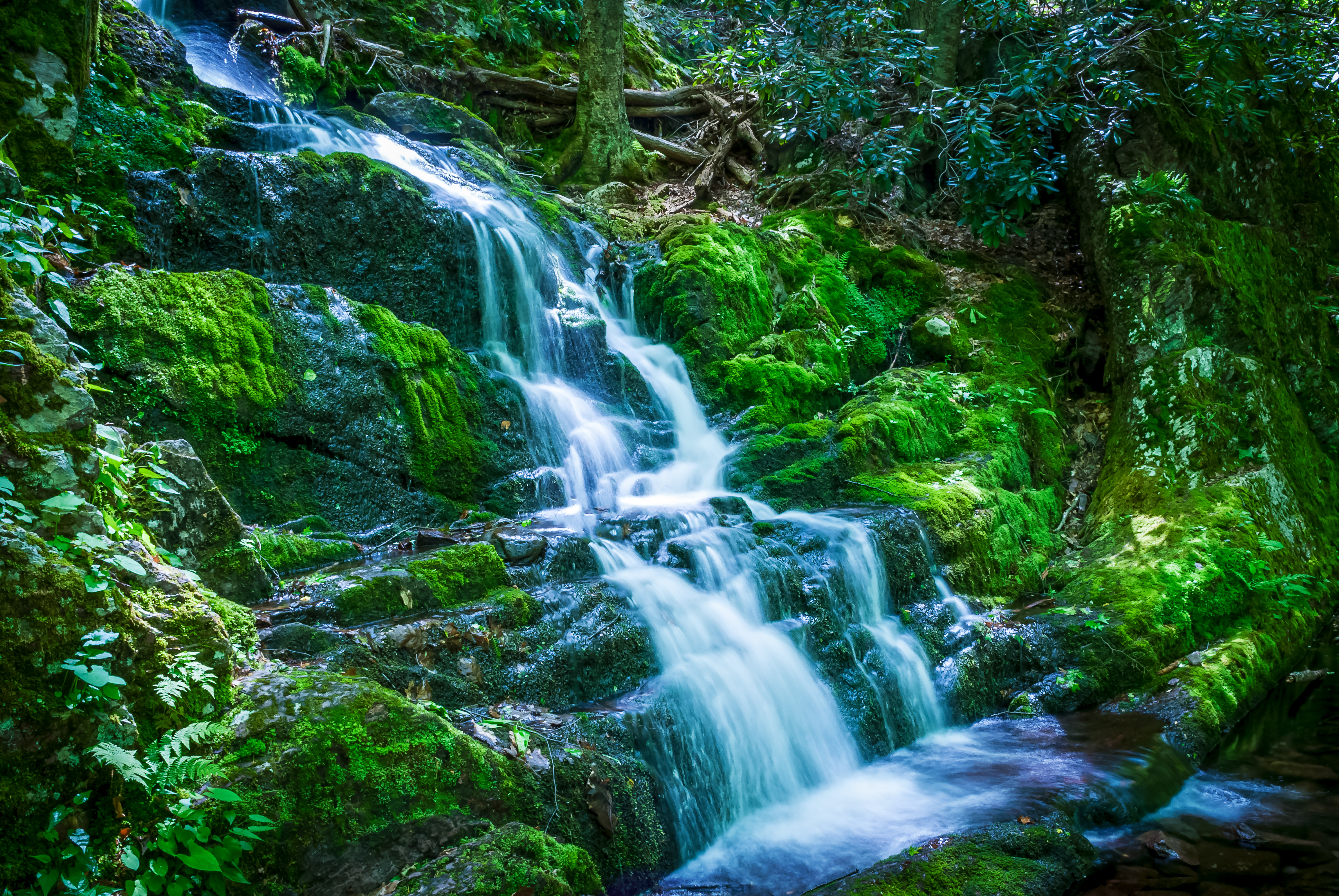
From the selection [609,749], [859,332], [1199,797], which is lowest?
[1199,797]

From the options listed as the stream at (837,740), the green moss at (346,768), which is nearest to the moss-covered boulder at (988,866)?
the stream at (837,740)

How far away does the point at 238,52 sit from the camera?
9.92 metres

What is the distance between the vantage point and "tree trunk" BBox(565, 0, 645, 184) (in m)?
11.3

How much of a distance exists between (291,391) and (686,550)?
9.54 feet

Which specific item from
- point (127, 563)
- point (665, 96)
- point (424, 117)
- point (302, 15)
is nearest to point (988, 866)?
point (127, 563)

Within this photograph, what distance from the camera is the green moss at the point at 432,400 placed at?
5.80 meters

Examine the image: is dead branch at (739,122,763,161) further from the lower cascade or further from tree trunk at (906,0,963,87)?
tree trunk at (906,0,963,87)

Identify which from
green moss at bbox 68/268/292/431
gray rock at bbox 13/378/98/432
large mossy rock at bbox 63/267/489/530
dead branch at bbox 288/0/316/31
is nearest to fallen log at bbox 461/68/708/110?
dead branch at bbox 288/0/316/31

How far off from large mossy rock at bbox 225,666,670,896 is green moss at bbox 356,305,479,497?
2654 millimetres

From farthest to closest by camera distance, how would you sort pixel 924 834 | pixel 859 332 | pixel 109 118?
1. pixel 859 332
2. pixel 109 118
3. pixel 924 834

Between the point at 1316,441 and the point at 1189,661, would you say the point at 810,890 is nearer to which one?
the point at 1189,661

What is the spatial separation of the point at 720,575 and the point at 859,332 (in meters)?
4.87

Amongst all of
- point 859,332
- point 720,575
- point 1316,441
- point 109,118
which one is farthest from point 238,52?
point 1316,441

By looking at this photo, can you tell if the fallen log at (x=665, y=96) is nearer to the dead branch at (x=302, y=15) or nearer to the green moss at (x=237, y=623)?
the dead branch at (x=302, y=15)
